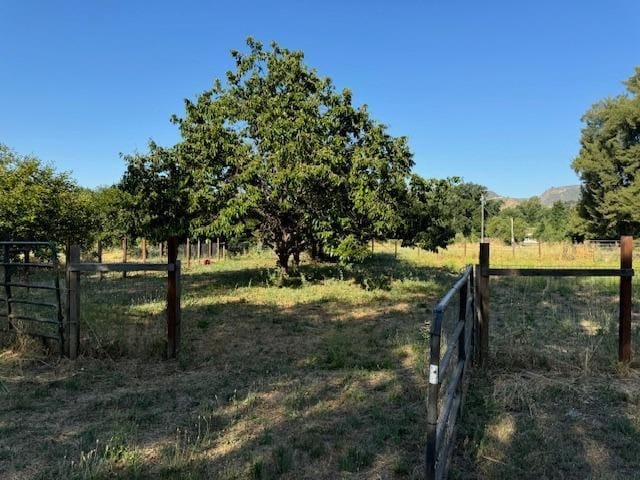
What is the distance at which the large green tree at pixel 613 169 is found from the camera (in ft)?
126

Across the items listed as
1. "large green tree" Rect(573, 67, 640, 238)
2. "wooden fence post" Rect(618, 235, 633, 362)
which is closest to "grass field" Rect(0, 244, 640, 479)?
"wooden fence post" Rect(618, 235, 633, 362)

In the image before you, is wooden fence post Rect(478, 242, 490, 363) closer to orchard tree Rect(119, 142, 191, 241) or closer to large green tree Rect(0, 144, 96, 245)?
orchard tree Rect(119, 142, 191, 241)

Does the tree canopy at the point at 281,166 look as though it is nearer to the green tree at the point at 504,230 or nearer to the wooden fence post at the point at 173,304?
the wooden fence post at the point at 173,304

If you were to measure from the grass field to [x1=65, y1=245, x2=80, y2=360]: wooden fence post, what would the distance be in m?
0.18

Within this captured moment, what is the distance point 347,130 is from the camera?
45.9 ft

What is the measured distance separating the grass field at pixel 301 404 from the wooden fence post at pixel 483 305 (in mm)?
218

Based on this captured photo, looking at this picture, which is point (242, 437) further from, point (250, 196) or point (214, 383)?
point (250, 196)

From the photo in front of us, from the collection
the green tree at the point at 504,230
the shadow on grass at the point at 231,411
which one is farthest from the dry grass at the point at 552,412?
the green tree at the point at 504,230

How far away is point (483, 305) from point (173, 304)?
3568 mm

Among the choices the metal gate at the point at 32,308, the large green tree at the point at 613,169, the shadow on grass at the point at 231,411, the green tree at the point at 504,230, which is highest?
the large green tree at the point at 613,169

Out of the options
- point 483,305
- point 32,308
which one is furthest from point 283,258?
point 483,305

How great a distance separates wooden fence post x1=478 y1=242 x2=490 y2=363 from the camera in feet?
18.6

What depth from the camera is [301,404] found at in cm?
466

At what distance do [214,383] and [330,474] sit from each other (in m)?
2.25
